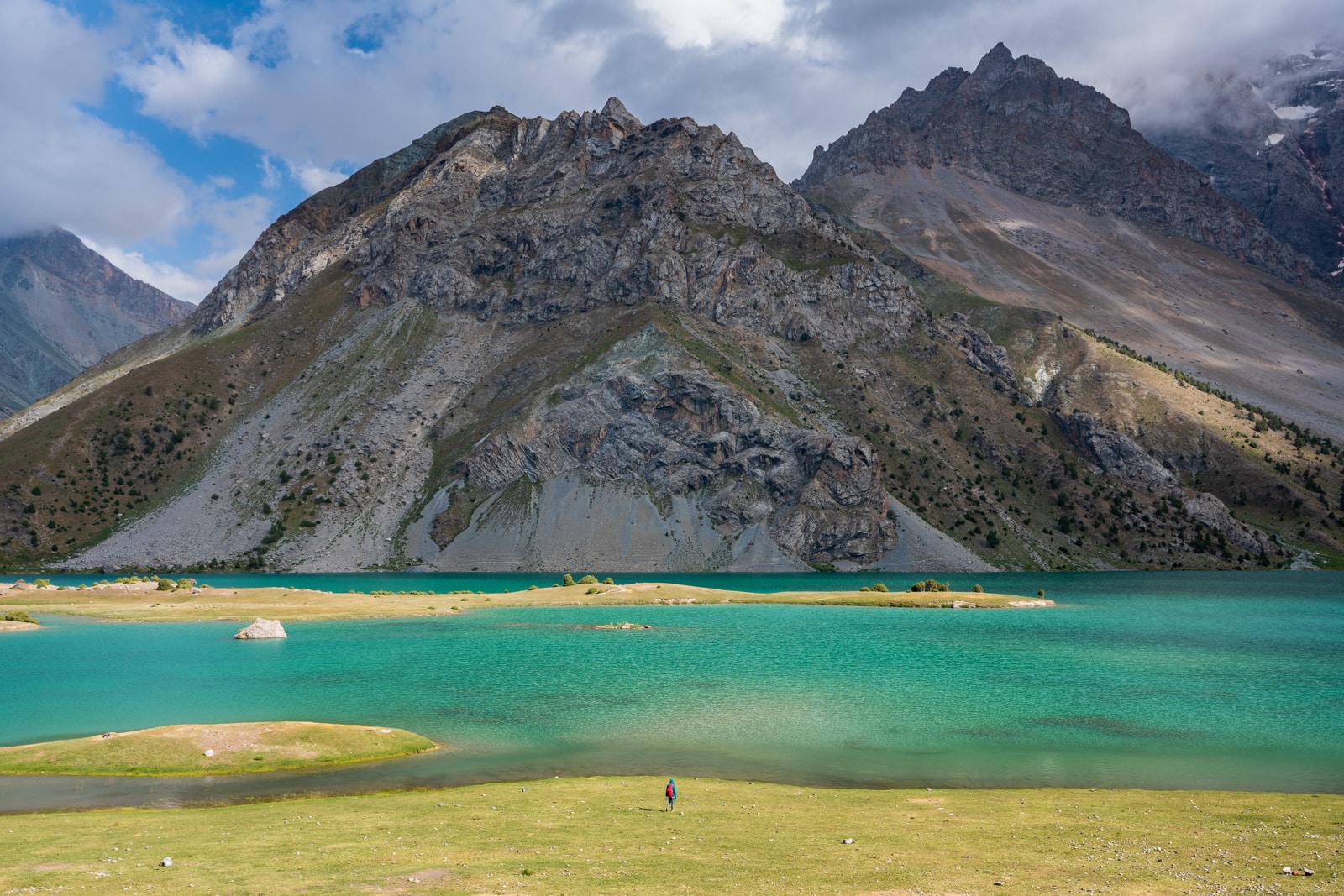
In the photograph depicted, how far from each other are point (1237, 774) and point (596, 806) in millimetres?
24217

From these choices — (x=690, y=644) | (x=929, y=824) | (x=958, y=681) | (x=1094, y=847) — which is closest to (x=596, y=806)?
(x=929, y=824)

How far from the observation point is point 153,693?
49094 millimetres

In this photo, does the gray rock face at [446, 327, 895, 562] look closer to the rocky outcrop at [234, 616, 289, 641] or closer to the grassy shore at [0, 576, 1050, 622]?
the grassy shore at [0, 576, 1050, 622]

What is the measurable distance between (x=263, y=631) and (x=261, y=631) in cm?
16

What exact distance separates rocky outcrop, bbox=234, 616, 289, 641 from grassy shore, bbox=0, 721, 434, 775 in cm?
3670

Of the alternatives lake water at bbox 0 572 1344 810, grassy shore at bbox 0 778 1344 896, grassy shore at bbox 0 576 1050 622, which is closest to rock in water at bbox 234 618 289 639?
lake water at bbox 0 572 1344 810

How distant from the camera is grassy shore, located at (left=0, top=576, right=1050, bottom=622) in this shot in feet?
311

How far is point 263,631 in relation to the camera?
242 feet

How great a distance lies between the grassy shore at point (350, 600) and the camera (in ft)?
311

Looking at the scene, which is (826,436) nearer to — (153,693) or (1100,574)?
(1100,574)

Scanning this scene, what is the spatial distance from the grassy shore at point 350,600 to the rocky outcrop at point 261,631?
14409 millimetres

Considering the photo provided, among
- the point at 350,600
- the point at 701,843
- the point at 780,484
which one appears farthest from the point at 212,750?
the point at 780,484

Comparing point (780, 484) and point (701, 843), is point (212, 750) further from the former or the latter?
point (780, 484)

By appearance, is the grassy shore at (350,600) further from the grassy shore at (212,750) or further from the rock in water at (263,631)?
the grassy shore at (212,750)
